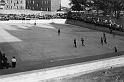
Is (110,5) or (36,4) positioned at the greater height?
(110,5)

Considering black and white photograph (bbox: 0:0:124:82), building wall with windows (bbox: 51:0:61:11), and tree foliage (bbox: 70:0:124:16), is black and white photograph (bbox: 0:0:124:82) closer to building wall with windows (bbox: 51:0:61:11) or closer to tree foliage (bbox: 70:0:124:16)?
tree foliage (bbox: 70:0:124:16)

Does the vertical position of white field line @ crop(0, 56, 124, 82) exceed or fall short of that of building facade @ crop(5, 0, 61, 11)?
it falls short

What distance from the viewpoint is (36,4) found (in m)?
106

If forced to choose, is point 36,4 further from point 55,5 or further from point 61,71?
point 61,71

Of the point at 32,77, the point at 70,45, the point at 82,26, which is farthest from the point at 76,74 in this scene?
the point at 82,26

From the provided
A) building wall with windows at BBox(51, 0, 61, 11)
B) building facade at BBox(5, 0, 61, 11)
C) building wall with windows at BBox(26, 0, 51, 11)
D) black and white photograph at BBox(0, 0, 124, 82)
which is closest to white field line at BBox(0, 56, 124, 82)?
black and white photograph at BBox(0, 0, 124, 82)

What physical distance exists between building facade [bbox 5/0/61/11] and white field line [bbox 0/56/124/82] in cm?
8055

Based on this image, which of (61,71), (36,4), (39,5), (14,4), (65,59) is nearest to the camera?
(61,71)

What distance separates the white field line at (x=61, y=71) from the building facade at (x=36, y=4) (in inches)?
3171

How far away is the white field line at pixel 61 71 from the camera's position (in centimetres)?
1580

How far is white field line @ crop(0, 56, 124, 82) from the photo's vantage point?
15796 mm

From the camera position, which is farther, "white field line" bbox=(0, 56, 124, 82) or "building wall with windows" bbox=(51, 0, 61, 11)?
"building wall with windows" bbox=(51, 0, 61, 11)

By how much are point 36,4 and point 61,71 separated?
9011 centimetres

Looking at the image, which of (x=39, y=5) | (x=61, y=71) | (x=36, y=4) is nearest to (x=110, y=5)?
(x=61, y=71)
